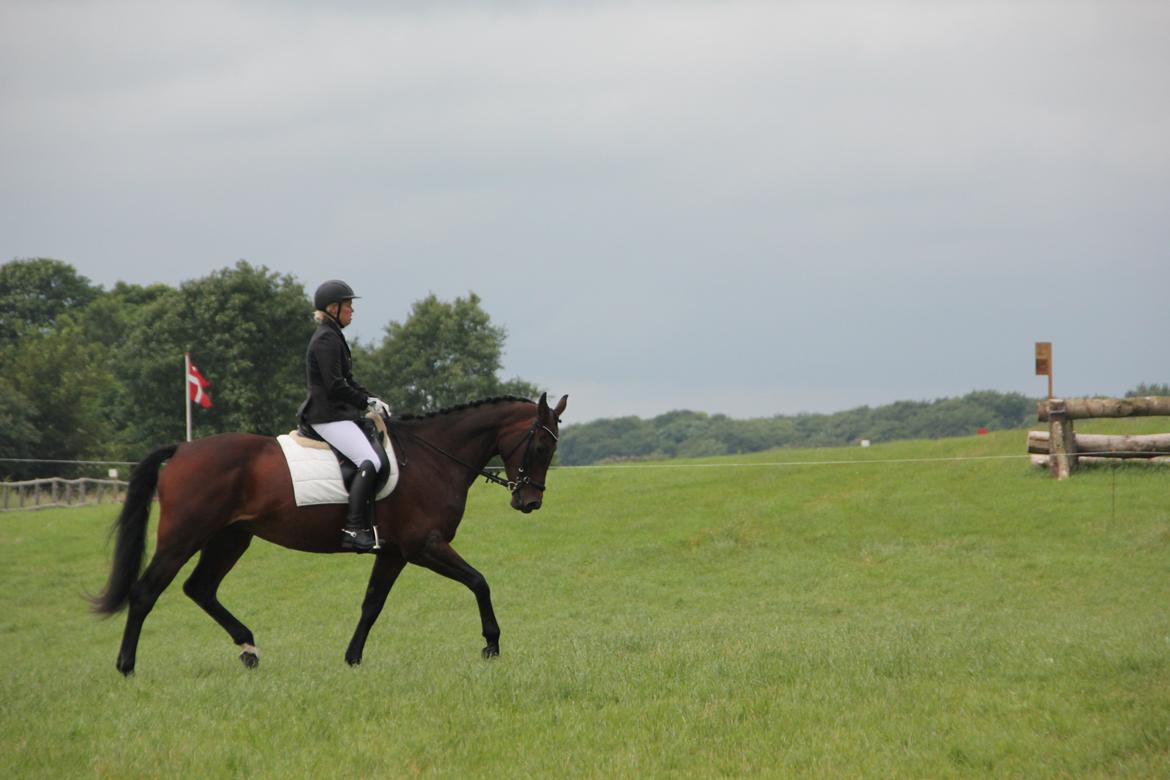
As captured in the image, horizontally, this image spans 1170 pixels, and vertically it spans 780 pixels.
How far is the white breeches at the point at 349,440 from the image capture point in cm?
1119

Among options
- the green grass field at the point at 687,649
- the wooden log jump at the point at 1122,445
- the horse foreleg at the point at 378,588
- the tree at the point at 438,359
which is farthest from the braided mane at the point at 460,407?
the tree at the point at 438,359

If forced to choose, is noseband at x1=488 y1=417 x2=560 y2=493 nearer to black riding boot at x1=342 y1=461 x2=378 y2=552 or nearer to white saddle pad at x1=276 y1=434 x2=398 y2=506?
white saddle pad at x1=276 y1=434 x2=398 y2=506

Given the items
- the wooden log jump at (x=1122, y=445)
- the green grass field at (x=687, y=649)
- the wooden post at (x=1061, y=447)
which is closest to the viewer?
the green grass field at (x=687, y=649)

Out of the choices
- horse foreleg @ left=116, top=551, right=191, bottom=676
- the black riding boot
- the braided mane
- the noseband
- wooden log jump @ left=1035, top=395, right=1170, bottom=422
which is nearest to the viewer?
horse foreleg @ left=116, top=551, right=191, bottom=676

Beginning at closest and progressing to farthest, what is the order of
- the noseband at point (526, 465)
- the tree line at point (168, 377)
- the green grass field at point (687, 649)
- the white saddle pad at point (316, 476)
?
1. the green grass field at point (687, 649)
2. the white saddle pad at point (316, 476)
3. the noseband at point (526, 465)
4. the tree line at point (168, 377)

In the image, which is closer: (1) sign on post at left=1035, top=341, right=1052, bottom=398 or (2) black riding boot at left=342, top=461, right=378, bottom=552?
(2) black riding boot at left=342, top=461, right=378, bottom=552

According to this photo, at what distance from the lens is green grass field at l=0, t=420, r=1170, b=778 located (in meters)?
7.48

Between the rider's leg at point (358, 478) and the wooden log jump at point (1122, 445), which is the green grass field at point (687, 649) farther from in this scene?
the rider's leg at point (358, 478)

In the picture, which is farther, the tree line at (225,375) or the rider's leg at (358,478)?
the tree line at (225,375)

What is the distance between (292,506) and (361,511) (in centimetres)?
68

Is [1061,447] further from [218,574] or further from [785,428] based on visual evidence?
[785,428]

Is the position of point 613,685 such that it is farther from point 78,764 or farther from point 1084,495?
point 1084,495

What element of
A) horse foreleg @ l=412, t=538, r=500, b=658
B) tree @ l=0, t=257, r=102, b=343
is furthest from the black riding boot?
tree @ l=0, t=257, r=102, b=343

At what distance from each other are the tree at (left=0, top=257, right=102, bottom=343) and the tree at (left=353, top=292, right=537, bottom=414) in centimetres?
2668
